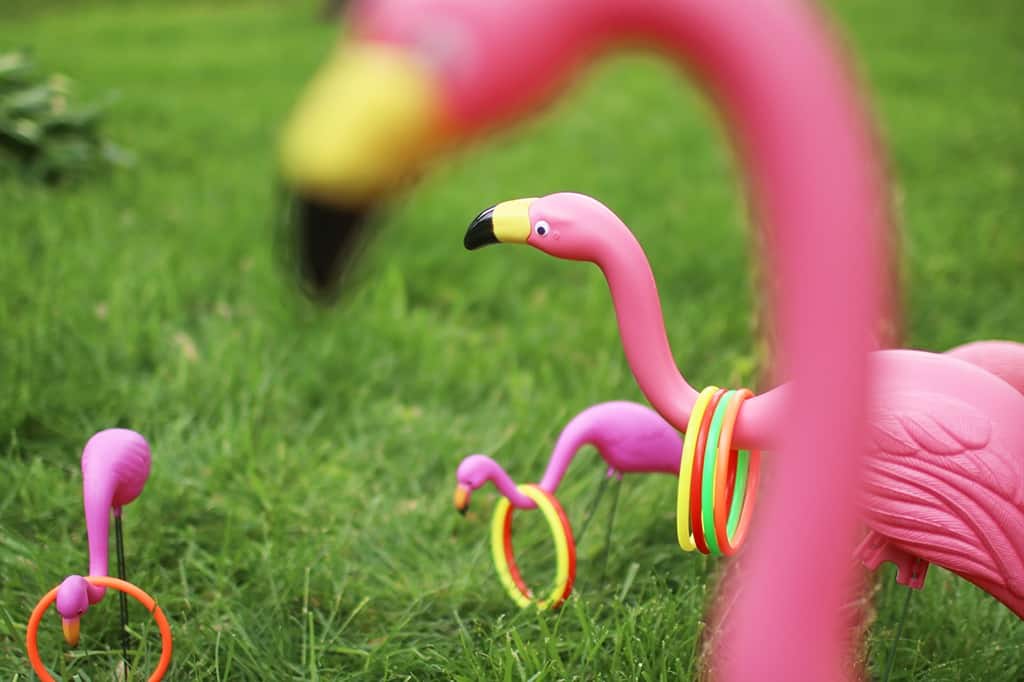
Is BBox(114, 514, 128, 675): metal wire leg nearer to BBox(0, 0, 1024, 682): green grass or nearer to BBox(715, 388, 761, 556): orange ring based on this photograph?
BBox(0, 0, 1024, 682): green grass

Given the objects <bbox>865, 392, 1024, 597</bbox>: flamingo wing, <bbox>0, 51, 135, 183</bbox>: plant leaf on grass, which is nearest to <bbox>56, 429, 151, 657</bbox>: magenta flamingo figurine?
<bbox>865, 392, 1024, 597</bbox>: flamingo wing

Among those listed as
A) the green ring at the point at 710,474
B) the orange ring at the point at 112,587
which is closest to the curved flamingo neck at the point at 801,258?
the green ring at the point at 710,474

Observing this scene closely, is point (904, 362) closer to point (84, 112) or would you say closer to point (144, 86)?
point (84, 112)

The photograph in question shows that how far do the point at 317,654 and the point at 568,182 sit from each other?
2571 millimetres

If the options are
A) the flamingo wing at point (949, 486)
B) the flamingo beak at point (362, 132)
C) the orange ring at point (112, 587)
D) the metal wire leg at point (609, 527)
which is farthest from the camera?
the metal wire leg at point (609, 527)

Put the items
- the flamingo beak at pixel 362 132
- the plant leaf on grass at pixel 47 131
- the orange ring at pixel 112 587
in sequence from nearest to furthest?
1. the flamingo beak at pixel 362 132
2. the orange ring at pixel 112 587
3. the plant leaf on grass at pixel 47 131

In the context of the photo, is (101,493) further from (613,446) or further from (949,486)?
(949,486)

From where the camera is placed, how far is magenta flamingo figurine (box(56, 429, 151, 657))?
1365mm

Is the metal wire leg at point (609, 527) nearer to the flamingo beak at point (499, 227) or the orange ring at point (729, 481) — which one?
the orange ring at point (729, 481)

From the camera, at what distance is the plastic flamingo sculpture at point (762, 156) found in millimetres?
669

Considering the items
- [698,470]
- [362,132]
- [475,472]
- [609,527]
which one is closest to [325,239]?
[362,132]

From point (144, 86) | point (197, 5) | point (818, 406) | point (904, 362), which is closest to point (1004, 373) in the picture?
point (904, 362)

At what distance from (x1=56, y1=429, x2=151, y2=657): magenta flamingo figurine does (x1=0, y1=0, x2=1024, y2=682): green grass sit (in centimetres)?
24

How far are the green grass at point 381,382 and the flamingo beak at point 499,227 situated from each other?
0.27 ft
